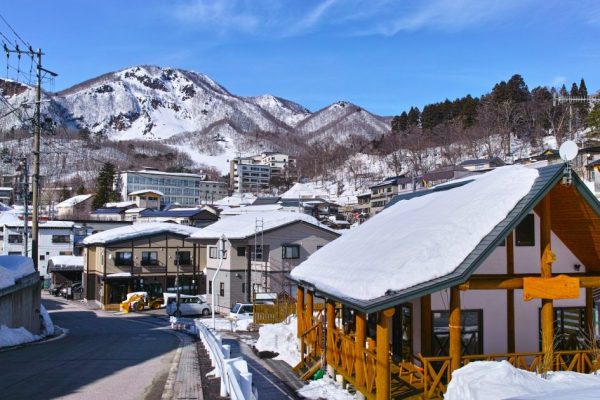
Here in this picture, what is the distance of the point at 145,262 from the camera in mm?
47344

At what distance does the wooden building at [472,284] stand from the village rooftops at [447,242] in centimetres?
2

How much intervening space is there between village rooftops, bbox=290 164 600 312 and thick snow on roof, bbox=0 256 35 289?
1394 cm

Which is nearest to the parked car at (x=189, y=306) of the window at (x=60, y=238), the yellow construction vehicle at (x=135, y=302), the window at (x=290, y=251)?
the yellow construction vehicle at (x=135, y=302)

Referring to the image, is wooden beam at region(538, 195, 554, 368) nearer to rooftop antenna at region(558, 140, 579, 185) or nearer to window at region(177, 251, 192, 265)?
rooftop antenna at region(558, 140, 579, 185)

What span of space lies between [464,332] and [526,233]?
267 cm

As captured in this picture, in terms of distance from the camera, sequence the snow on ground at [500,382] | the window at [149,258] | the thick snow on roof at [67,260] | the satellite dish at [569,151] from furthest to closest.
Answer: the thick snow on roof at [67,260], the window at [149,258], the satellite dish at [569,151], the snow on ground at [500,382]

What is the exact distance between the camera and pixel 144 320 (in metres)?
36.9

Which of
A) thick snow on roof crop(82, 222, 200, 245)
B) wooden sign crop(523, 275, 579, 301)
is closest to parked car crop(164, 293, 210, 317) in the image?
thick snow on roof crop(82, 222, 200, 245)

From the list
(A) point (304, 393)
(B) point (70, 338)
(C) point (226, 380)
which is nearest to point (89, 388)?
(C) point (226, 380)

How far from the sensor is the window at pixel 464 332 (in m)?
12.6

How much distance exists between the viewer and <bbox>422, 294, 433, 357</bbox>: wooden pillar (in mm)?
12461

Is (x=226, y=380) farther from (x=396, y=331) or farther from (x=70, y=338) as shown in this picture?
(x=70, y=338)

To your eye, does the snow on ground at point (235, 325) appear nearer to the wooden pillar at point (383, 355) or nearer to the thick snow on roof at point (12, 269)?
the thick snow on roof at point (12, 269)

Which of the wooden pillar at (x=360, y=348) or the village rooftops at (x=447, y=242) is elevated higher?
the village rooftops at (x=447, y=242)
